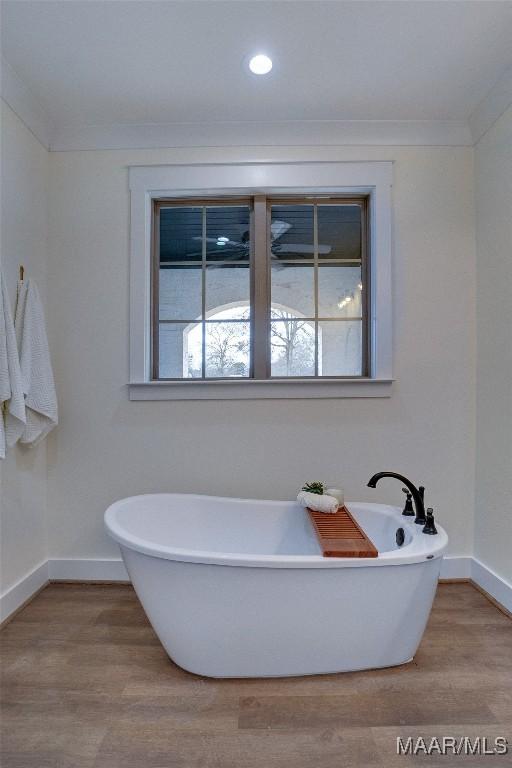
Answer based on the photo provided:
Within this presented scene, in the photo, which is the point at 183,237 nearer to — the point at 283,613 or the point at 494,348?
the point at 494,348

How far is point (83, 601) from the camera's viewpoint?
6.96ft

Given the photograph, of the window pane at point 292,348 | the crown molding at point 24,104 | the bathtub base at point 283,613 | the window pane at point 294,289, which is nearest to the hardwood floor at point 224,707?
the bathtub base at point 283,613

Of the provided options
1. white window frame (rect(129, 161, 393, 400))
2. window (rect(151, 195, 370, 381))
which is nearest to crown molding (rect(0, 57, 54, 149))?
white window frame (rect(129, 161, 393, 400))

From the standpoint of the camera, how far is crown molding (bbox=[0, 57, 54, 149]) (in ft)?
6.30

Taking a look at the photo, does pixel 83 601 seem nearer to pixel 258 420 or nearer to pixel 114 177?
pixel 258 420

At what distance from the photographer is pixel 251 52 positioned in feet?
6.00

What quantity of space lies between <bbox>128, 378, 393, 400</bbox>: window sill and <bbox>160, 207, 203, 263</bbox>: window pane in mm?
759

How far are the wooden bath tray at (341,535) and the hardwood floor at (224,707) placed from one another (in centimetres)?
49

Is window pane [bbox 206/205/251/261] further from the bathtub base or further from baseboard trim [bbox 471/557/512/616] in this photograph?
baseboard trim [bbox 471/557/512/616]

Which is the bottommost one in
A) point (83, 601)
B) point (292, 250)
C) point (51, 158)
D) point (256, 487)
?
point (83, 601)

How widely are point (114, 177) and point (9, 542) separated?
1965mm

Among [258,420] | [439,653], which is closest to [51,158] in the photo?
[258,420]

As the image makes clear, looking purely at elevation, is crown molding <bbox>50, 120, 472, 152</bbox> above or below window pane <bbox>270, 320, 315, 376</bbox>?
above

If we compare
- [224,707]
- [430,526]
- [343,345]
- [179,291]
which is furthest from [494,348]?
[224,707]
